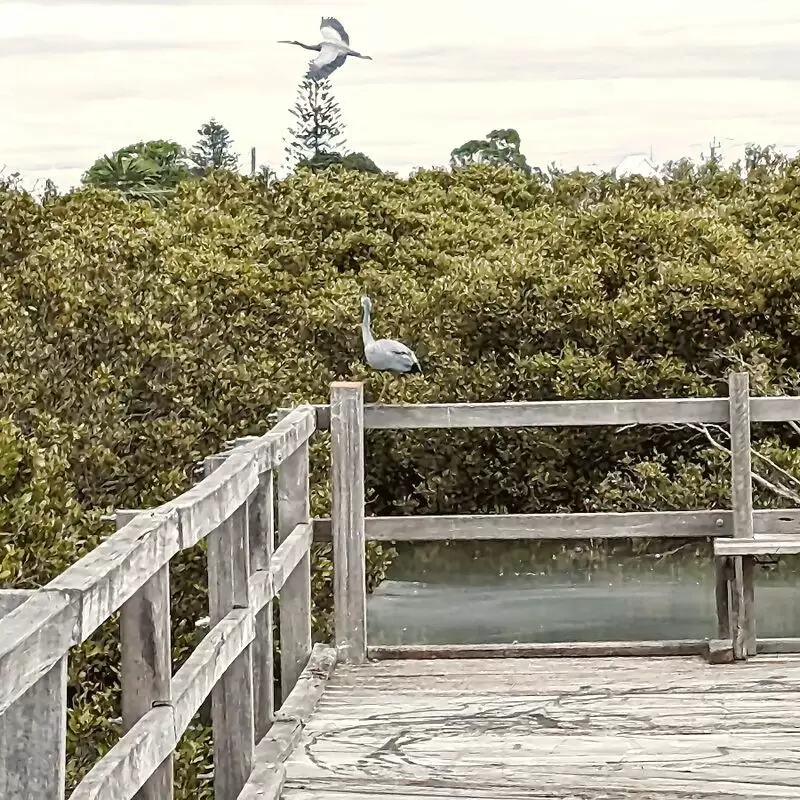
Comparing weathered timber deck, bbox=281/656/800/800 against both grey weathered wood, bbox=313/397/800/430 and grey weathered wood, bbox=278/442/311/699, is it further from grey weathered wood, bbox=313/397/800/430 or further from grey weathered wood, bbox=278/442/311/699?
→ grey weathered wood, bbox=313/397/800/430

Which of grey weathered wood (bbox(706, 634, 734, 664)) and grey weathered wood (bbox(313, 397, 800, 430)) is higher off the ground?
grey weathered wood (bbox(313, 397, 800, 430))

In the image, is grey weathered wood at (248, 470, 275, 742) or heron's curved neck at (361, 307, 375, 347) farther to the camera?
heron's curved neck at (361, 307, 375, 347)

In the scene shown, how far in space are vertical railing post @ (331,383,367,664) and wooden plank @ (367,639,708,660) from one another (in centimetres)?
14

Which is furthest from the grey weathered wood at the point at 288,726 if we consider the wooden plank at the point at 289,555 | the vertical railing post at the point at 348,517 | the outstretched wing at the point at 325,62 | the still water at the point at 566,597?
the still water at the point at 566,597

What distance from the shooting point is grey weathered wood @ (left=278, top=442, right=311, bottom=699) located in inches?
205

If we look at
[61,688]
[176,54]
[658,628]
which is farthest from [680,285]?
[176,54]

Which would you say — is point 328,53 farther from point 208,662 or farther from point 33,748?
point 33,748

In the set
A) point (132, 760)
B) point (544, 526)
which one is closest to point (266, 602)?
point (132, 760)

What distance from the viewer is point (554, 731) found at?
471 cm

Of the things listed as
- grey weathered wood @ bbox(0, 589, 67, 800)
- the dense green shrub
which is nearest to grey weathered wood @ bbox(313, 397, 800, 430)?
the dense green shrub

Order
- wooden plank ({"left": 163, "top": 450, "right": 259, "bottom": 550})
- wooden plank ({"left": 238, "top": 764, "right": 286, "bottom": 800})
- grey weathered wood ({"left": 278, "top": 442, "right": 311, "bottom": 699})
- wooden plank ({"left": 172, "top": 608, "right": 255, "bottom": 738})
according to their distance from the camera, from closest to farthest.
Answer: wooden plank ({"left": 172, "top": 608, "right": 255, "bottom": 738}), wooden plank ({"left": 163, "top": 450, "right": 259, "bottom": 550}), wooden plank ({"left": 238, "top": 764, "right": 286, "bottom": 800}), grey weathered wood ({"left": 278, "top": 442, "right": 311, "bottom": 699})

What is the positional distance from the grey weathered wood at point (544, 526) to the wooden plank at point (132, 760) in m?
2.85

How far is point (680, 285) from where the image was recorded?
1526 cm

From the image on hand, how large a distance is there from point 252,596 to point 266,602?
239mm
